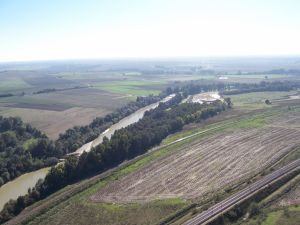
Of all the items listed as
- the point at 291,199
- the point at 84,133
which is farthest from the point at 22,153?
the point at 291,199

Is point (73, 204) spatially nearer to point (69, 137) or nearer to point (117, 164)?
point (117, 164)

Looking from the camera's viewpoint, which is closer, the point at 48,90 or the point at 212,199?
the point at 212,199

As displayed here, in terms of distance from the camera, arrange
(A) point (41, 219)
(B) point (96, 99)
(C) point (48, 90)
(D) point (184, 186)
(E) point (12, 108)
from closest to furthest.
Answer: (A) point (41, 219), (D) point (184, 186), (E) point (12, 108), (B) point (96, 99), (C) point (48, 90)

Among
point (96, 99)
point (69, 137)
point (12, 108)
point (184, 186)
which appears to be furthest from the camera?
point (96, 99)

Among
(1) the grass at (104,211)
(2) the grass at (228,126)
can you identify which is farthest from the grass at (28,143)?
(2) the grass at (228,126)

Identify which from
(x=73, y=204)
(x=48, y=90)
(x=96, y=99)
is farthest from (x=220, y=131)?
(x=48, y=90)

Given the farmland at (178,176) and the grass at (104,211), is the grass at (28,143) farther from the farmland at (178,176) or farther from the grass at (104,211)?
the grass at (104,211)
